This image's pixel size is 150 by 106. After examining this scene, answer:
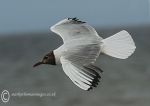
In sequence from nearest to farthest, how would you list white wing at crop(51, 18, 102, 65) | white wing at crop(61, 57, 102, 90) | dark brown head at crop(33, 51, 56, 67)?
white wing at crop(61, 57, 102, 90) < white wing at crop(51, 18, 102, 65) < dark brown head at crop(33, 51, 56, 67)

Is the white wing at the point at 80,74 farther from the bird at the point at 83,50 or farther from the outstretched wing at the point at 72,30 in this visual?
the outstretched wing at the point at 72,30

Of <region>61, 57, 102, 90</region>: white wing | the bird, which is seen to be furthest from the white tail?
<region>61, 57, 102, 90</region>: white wing

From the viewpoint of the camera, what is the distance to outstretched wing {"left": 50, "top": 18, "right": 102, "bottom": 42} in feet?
8.56

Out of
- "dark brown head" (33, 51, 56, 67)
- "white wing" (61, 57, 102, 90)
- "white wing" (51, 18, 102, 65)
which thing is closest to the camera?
"white wing" (61, 57, 102, 90)

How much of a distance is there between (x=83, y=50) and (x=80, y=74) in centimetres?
16

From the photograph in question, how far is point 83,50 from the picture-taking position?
2.49 metres

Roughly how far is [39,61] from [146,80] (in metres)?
0.39

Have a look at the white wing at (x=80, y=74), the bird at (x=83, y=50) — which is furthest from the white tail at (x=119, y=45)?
the white wing at (x=80, y=74)

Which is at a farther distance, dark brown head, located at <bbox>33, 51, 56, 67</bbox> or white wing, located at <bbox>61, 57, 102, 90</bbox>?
dark brown head, located at <bbox>33, 51, 56, 67</bbox>

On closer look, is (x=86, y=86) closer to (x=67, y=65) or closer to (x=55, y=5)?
(x=67, y=65)

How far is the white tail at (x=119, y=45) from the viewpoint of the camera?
2.54 metres

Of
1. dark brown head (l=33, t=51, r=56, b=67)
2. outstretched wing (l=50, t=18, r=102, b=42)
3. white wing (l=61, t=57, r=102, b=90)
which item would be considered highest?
outstretched wing (l=50, t=18, r=102, b=42)

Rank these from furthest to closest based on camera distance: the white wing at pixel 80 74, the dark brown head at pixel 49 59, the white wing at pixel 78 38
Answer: the dark brown head at pixel 49 59 → the white wing at pixel 78 38 → the white wing at pixel 80 74

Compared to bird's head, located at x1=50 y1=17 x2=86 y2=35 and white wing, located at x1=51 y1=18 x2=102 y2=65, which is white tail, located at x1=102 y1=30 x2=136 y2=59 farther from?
bird's head, located at x1=50 y1=17 x2=86 y2=35
